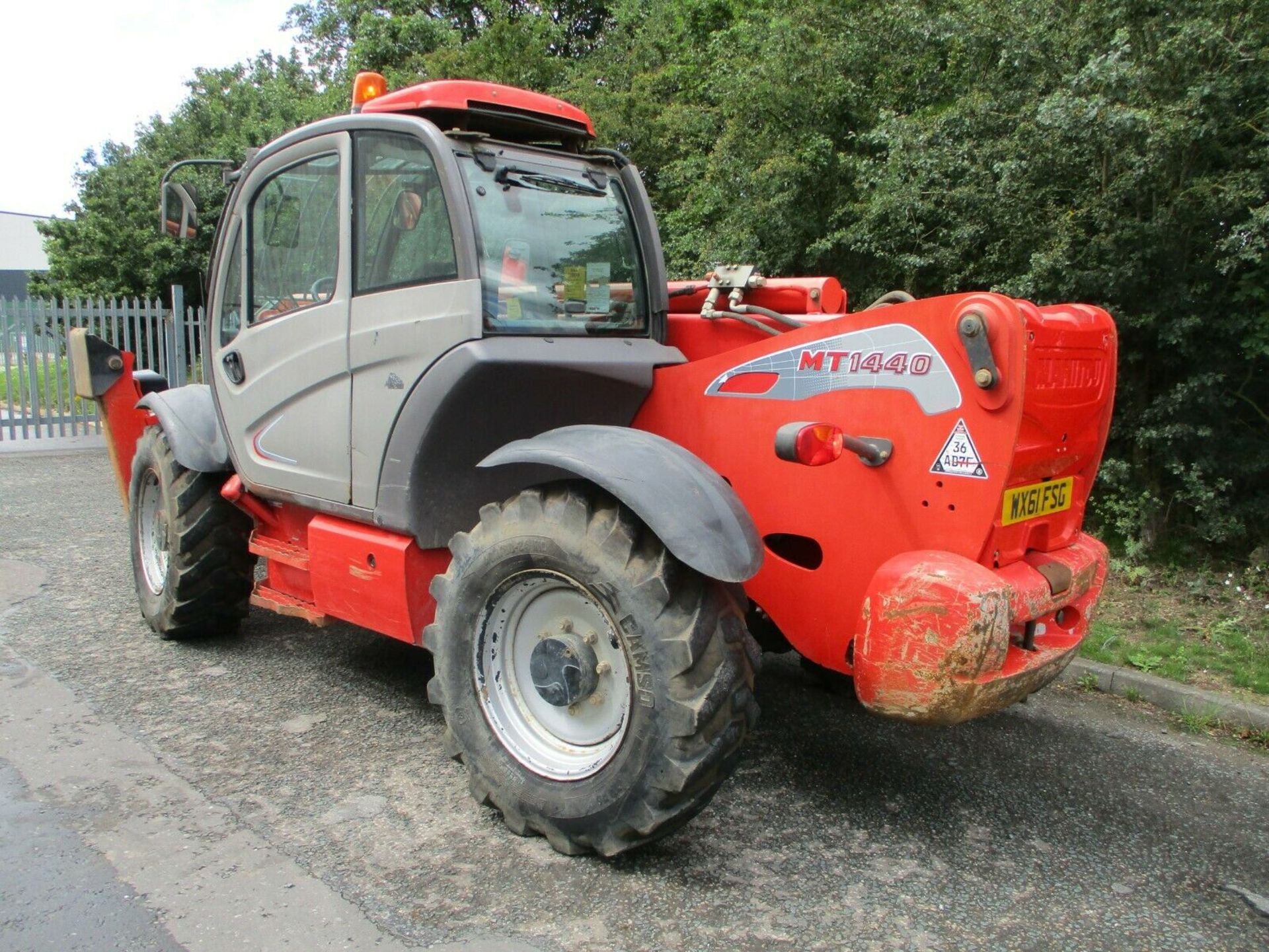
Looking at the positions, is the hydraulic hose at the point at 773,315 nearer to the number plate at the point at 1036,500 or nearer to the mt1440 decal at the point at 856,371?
the mt1440 decal at the point at 856,371

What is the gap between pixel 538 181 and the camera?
13.3 feet

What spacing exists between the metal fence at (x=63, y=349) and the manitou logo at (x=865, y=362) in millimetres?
12524

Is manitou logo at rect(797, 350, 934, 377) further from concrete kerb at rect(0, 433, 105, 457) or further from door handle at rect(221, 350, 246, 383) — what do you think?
concrete kerb at rect(0, 433, 105, 457)

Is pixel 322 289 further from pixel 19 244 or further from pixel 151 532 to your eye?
pixel 19 244

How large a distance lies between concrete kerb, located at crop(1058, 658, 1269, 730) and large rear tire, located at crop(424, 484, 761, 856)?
2.72m

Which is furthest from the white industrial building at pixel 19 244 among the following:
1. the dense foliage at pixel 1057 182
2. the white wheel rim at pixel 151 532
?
the white wheel rim at pixel 151 532

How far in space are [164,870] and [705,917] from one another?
5.41 feet

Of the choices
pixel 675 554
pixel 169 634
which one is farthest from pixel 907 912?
pixel 169 634

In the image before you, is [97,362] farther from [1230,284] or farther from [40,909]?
[1230,284]

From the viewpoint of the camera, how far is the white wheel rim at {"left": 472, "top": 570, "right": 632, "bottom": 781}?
3289 mm

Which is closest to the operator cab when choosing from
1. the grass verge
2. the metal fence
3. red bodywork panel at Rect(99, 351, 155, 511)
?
red bodywork panel at Rect(99, 351, 155, 511)

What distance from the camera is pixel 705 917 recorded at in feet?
9.53

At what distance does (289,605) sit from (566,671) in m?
1.89

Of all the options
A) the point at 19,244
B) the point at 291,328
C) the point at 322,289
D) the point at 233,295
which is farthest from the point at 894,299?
the point at 19,244
